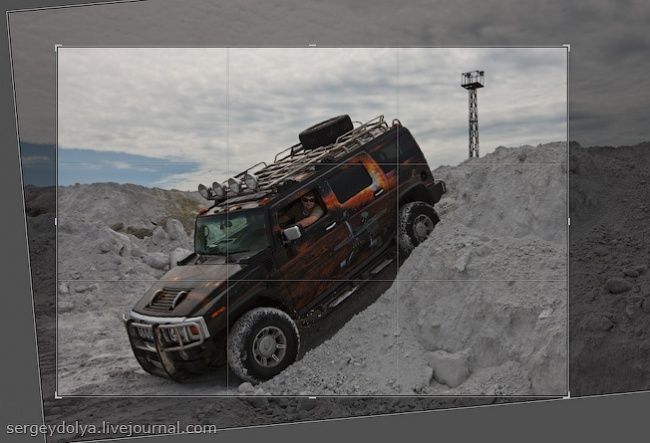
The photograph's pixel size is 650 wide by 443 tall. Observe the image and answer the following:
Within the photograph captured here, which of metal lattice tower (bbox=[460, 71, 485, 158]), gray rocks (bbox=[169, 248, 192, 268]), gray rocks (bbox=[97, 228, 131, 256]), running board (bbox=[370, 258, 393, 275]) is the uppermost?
metal lattice tower (bbox=[460, 71, 485, 158])

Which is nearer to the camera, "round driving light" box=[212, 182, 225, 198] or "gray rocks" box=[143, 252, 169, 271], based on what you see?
"round driving light" box=[212, 182, 225, 198]

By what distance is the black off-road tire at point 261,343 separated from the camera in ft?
29.0

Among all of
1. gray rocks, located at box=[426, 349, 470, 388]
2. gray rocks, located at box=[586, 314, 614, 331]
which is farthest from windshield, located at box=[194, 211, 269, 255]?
gray rocks, located at box=[586, 314, 614, 331]

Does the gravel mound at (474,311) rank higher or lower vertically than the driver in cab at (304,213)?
lower

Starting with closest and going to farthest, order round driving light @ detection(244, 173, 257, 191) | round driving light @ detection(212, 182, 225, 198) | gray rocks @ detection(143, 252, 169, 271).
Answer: round driving light @ detection(244, 173, 257, 191) < round driving light @ detection(212, 182, 225, 198) < gray rocks @ detection(143, 252, 169, 271)

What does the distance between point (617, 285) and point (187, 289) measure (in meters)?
6.63

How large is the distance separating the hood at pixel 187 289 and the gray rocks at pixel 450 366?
3089 mm

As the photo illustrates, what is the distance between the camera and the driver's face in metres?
9.41

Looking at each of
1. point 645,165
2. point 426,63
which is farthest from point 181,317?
point 645,165

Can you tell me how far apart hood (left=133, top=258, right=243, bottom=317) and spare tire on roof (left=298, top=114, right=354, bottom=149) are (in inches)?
84.1

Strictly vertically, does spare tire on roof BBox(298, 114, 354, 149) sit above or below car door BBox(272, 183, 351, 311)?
Answer: above

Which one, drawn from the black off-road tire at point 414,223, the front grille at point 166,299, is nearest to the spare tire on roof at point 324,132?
the black off-road tire at point 414,223

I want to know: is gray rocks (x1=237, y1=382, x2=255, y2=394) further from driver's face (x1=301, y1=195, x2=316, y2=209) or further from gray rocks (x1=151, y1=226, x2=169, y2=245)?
driver's face (x1=301, y1=195, x2=316, y2=209)

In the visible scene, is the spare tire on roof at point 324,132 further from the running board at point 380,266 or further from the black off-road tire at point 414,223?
the running board at point 380,266
